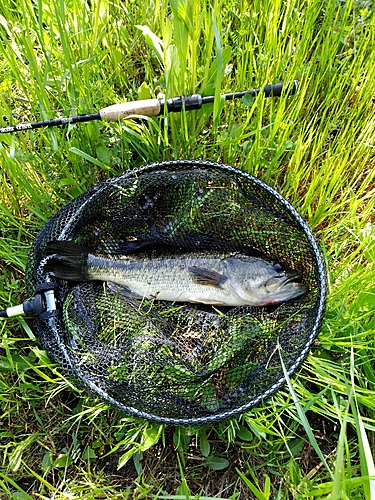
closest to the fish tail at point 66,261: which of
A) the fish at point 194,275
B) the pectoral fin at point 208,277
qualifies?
the fish at point 194,275

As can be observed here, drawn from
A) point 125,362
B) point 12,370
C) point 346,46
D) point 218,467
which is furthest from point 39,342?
point 346,46

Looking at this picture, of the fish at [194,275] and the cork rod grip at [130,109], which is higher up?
the cork rod grip at [130,109]

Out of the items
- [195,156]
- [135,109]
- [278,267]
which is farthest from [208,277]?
[135,109]

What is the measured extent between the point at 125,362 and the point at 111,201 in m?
0.78

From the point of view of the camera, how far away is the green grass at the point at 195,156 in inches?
80.6

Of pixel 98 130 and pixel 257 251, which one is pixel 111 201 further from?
pixel 257 251

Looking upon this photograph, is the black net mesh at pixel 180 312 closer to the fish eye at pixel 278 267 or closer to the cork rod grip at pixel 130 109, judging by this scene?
the fish eye at pixel 278 267

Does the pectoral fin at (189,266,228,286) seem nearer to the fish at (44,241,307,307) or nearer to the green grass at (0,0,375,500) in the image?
the fish at (44,241,307,307)

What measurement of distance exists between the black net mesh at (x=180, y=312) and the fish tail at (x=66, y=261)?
5 centimetres

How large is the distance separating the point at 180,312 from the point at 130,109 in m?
0.99

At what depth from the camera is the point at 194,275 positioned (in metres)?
2.28

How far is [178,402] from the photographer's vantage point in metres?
1.97

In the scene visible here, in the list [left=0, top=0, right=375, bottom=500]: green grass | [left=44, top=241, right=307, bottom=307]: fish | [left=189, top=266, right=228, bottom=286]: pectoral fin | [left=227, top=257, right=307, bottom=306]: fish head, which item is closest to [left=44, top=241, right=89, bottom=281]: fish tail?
[left=44, top=241, right=307, bottom=307]: fish

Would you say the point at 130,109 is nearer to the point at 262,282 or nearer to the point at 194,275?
the point at 194,275
